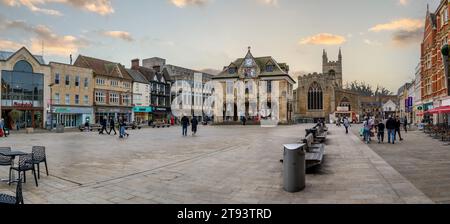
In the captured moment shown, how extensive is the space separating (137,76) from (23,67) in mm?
22600

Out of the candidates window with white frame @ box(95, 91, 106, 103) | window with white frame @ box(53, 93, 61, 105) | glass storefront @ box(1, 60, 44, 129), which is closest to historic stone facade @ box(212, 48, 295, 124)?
window with white frame @ box(95, 91, 106, 103)

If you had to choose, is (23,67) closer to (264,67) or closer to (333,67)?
(264,67)

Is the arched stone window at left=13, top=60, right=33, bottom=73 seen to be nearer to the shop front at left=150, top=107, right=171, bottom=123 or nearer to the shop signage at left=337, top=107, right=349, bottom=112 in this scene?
the shop front at left=150, top=107, right=171, bottom=123

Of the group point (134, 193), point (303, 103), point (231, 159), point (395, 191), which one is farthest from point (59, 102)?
point (303, 103)

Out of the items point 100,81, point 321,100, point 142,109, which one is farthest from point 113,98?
point 321,100

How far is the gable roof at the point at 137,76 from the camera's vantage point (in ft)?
199

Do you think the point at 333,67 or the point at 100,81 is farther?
the point at 333,67

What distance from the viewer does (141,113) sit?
208ft

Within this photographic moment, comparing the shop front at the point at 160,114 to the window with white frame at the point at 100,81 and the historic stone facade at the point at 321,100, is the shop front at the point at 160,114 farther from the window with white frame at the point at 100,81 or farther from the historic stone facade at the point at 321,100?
the historic stone facade at the point at 321,100

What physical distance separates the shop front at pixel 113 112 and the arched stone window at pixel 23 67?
11648 mm

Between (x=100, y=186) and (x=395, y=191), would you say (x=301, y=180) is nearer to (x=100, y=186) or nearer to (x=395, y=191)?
(x=395, y=191)

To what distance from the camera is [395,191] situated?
6.74 metres
